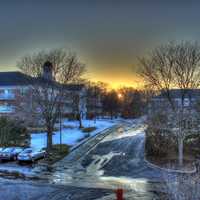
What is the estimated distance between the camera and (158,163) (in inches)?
1064

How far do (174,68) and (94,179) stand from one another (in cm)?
1735

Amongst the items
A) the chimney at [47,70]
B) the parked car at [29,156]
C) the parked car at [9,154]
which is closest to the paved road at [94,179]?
the parked car at [29,156]

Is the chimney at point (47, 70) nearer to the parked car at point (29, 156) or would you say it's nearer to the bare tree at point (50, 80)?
the bare tree at point (50, 80)

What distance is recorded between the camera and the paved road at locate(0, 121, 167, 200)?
1730 cm

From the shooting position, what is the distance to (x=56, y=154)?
32.8 m

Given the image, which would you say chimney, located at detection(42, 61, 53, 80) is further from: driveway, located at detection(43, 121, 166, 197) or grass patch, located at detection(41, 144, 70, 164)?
driveway, located at detection(43, 121, 166, 197)

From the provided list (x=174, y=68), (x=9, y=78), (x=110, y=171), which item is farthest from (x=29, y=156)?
(x=9, y=78)

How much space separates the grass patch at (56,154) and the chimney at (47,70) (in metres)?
9.14

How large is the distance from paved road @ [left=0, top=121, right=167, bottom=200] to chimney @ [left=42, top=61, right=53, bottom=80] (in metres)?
10.7

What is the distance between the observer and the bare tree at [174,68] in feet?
104

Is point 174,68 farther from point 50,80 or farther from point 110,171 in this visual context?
point 50,80

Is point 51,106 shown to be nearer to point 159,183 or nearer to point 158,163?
point 158,163

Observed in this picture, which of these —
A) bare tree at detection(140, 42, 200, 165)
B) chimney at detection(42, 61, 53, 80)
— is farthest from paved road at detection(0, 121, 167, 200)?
chimney at detection(42, 61, 53, 80)

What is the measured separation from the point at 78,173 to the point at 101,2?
13.9 m
